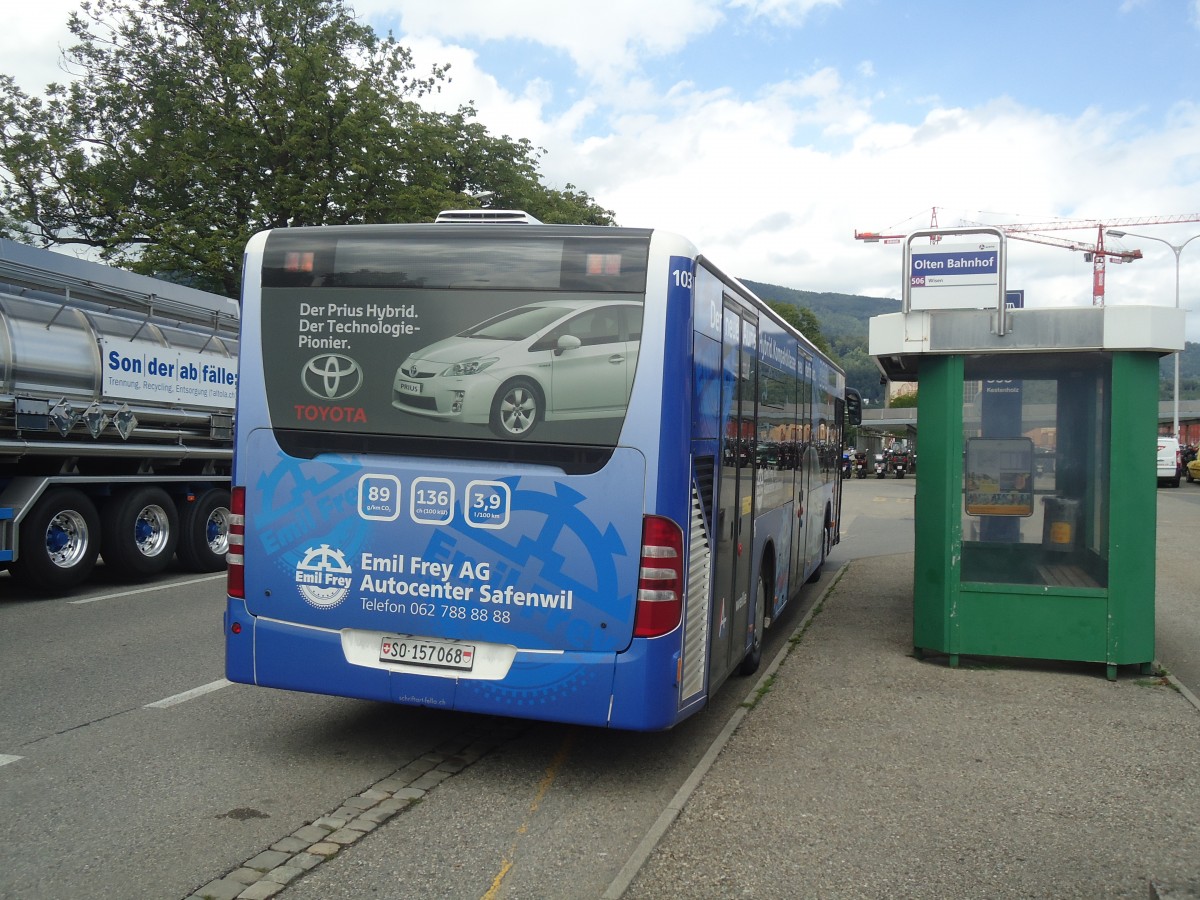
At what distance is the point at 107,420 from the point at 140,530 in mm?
1439

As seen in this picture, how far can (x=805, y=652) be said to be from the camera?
29.4 ft

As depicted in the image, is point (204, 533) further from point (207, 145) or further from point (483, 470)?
point (207, 145)

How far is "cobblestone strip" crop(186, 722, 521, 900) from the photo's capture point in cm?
411

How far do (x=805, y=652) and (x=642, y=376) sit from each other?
4.60 m

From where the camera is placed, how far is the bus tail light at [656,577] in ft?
16.7

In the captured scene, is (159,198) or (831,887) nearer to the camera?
(831,887)

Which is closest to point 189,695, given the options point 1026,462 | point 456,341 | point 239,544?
point 239,544

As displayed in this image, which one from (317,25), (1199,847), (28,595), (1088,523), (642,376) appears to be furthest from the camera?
(317,25)

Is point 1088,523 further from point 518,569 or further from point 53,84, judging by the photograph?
point 53,84

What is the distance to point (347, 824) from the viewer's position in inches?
189

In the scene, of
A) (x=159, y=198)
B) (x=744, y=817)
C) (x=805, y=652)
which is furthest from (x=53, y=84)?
(x=744, y=817)

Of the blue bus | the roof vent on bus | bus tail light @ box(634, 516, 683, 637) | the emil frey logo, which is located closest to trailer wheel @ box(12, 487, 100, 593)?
the blue bus

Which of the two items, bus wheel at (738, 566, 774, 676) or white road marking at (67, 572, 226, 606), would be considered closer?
bus wheel at (738, 566, 774, 676)

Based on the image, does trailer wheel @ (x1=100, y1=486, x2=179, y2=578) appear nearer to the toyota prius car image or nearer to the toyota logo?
the toyota logo
